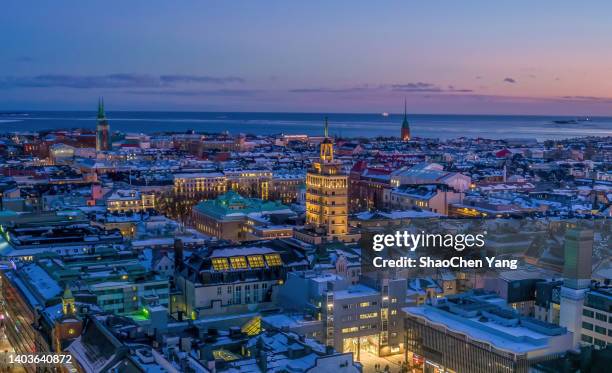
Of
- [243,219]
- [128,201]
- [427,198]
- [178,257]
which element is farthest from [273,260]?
[128,201]

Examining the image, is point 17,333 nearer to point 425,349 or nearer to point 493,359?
point 425,349

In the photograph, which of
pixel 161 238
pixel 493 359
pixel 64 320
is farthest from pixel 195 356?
pixel 161 238

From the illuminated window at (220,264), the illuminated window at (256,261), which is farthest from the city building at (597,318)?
the illuminated window at (220,264)

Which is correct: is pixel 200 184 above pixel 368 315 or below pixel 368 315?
below

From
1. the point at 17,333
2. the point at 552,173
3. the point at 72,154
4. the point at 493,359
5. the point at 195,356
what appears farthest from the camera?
the point at 72,154

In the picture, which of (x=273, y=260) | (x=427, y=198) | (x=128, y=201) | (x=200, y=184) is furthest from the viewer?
(x=200, y=184)

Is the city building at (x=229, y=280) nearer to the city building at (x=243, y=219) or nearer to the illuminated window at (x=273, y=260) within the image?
the illuminated window at (x=273, y=260)

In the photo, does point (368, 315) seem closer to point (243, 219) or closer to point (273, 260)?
point (273, 260)

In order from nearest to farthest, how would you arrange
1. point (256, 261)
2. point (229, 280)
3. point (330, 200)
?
point (229, 280)
point (256, 261)
point (330, 200)
